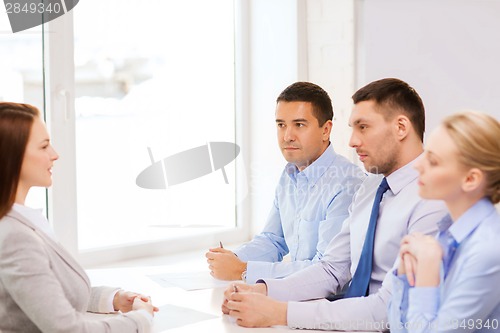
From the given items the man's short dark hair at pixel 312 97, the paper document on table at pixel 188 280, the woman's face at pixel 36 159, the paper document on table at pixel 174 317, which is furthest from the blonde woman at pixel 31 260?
the man's short dark hair at pixel 312 97

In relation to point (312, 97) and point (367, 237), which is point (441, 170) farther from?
point (312, 97)

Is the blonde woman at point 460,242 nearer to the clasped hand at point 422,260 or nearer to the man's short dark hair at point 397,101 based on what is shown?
the clasped hand at point 422,260

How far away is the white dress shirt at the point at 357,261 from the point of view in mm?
1926

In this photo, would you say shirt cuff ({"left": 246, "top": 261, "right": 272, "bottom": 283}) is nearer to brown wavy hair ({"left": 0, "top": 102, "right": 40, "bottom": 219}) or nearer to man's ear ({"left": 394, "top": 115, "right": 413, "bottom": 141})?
man's ear ({"left": 394, "top": 115, "right": 413, "bottom": 141})

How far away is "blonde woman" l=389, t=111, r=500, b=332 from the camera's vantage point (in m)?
1.58

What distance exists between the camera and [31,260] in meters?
1.64

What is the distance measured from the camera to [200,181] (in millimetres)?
3727

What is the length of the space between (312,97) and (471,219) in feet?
3.84

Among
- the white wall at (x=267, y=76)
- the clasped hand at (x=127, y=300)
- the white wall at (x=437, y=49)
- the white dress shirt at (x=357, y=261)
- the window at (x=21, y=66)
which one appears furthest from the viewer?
the white wall at (x=267, y=76)

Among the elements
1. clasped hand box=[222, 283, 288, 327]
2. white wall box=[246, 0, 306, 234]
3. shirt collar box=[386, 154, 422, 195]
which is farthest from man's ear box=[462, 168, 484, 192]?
white wall box=[246, 0, 306, 234]

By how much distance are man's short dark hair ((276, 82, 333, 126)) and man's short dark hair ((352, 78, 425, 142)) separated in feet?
1.78

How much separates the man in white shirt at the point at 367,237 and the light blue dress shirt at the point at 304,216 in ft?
0.64

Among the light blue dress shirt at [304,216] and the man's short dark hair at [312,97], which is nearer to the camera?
the light blue dress shirt at [304,216]

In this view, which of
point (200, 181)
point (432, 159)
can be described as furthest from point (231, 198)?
point (432, 159)
